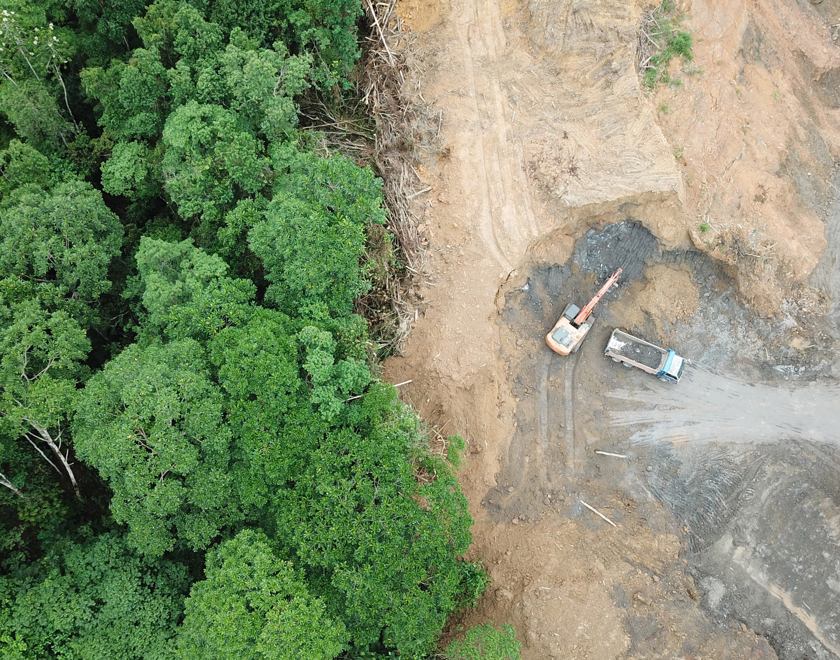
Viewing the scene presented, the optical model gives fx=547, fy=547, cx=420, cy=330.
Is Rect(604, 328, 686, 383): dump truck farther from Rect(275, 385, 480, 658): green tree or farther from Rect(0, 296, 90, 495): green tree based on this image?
Rect(0, 296, 90, 495): green tree

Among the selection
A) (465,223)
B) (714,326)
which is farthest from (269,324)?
(714,326)

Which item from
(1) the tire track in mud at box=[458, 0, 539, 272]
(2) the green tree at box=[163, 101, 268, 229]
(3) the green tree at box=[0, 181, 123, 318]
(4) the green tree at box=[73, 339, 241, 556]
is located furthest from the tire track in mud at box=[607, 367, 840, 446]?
(3) the green tree at box=[0, 181, 123, 318]

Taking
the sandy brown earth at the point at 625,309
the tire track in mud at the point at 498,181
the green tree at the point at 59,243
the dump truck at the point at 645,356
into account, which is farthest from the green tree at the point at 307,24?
the dump truck at the point at 645,356

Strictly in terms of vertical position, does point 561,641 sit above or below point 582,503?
below

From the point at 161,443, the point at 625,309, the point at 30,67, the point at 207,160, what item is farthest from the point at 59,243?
the point at 625,309

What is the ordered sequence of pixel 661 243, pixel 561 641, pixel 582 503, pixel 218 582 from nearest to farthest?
pixel 218 582 → pixel 561 641 → pixel 582 503 → pixel 661 243

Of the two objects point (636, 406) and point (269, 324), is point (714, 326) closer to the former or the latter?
point (636, 406)
